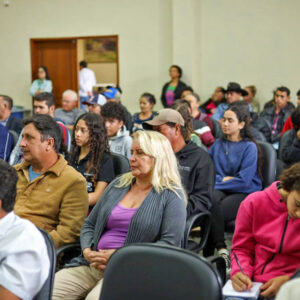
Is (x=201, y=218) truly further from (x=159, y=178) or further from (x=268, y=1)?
(x=268, y=1)

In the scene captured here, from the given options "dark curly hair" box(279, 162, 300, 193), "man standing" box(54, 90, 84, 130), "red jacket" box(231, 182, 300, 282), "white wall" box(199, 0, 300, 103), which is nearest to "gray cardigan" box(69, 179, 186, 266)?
"red jacket" box(231, 182, 300, 282)

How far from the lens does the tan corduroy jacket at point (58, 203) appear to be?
255cm

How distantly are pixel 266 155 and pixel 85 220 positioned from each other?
5.28 ft

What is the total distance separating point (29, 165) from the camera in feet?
9.11

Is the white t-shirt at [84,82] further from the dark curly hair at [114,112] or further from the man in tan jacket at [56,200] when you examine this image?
the man in tan jacket at [56,200]

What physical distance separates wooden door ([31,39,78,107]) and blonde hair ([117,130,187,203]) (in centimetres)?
794

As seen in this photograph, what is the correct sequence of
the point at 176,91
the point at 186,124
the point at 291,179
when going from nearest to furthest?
the point at 291,179 → the point at 186,124 → the point at 176,91

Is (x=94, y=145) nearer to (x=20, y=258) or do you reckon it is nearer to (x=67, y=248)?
(x=67, y=248)

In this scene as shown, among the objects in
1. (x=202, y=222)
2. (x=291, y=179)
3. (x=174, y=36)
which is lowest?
(x=202, y=222)

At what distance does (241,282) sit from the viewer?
2.02 m

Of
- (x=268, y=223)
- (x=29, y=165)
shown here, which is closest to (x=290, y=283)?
(x=268, y=223)

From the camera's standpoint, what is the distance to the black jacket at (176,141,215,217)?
301 cm

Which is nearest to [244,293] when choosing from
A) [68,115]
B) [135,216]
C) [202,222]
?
[135,216]

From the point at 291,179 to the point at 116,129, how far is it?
2.35 meters
